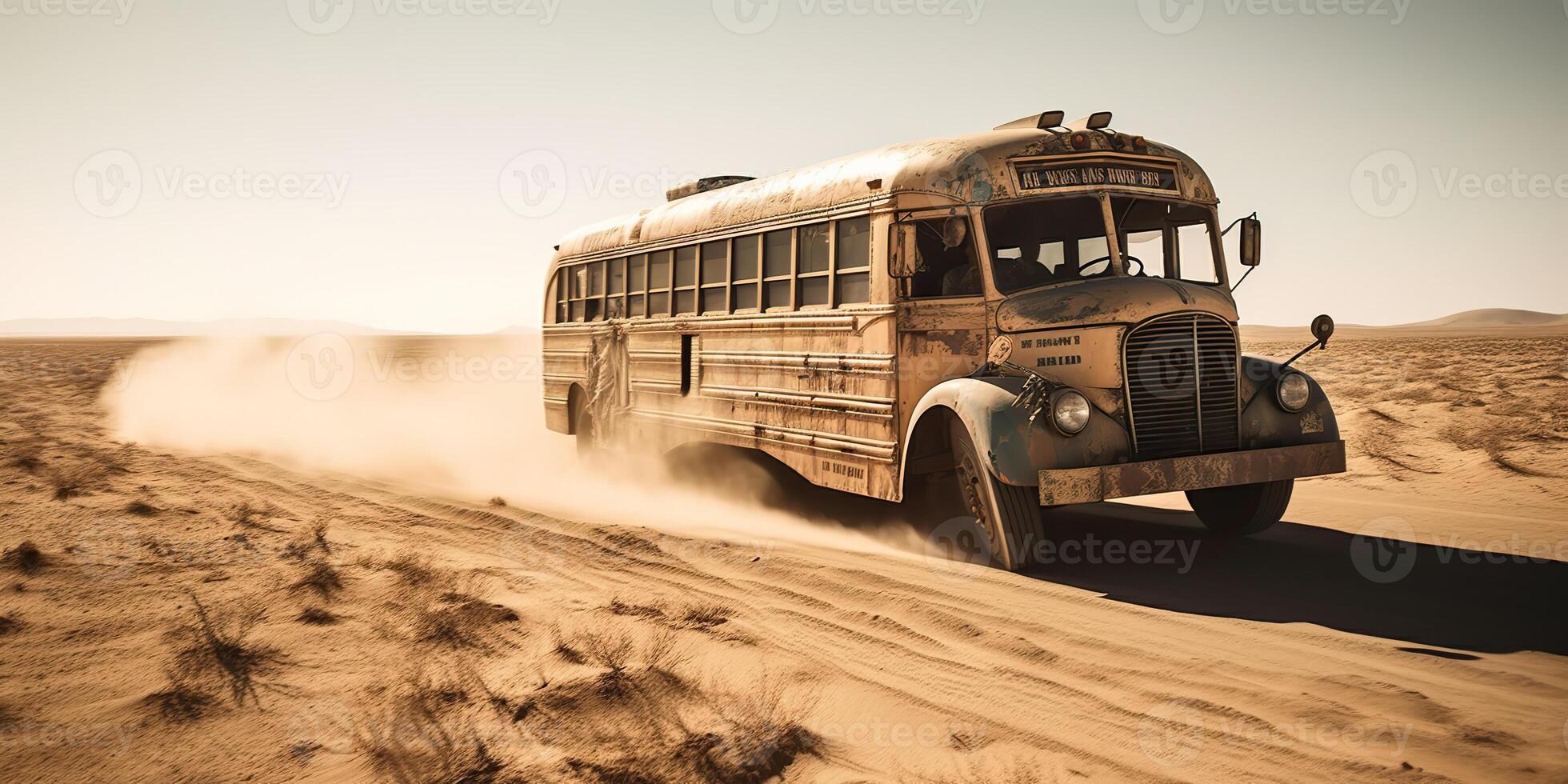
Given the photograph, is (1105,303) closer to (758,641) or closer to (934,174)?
(934,174)

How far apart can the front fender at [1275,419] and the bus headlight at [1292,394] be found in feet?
0.13

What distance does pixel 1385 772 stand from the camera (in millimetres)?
3324

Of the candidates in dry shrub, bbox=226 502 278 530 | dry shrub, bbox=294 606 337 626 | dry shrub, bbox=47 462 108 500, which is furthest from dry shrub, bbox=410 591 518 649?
dry shrub, bbox=47 462 108 500

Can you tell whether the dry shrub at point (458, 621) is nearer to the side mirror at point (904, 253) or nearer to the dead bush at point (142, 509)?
the side mirror at point (904, 253)

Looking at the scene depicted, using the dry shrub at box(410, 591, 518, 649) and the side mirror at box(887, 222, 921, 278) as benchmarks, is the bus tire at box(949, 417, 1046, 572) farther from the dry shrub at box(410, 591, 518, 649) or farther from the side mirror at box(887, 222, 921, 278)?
the dry shrub at box(410, 591, 518, 649)

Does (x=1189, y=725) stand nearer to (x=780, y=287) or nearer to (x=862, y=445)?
(x=862, y=445)

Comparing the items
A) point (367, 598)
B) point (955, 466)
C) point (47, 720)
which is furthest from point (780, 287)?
point (47, 720)

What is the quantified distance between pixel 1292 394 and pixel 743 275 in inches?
173

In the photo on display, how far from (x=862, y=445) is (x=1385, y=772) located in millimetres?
4300

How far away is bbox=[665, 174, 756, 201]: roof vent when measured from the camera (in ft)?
33.6

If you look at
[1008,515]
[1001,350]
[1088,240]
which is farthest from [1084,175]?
[1008,515]

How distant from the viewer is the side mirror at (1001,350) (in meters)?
6.27

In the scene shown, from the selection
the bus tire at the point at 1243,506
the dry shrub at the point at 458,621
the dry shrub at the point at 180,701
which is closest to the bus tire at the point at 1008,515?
the bus tire at the point at 1243,506

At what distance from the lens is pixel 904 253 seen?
22.1ft
